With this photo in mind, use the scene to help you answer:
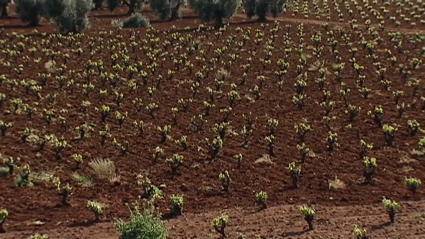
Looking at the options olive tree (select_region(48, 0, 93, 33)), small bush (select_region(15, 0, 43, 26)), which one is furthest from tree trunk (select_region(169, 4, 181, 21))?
small bush (select_region(15, 0, 43, 26))

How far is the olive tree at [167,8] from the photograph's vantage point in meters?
44.3

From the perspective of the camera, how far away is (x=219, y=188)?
13.0 meters

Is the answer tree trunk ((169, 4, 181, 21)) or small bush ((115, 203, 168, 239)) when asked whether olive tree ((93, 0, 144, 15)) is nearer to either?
tree trunk ((169, 4, 181, 21))

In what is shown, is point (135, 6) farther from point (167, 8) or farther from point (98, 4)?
point (167, 8)

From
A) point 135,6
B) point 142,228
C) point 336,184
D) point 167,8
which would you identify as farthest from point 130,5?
point 142,228

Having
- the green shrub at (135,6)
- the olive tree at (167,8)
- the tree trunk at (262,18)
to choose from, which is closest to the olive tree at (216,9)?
the tree trunk at (262,18)

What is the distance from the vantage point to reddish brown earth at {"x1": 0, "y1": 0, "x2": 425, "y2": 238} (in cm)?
1096

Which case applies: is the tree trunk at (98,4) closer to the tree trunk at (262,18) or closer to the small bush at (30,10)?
the small bush at (30,10)

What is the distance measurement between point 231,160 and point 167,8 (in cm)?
3237

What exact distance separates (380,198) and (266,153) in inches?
163

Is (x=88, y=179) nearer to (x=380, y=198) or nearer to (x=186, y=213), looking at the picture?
(x=186, y=213)

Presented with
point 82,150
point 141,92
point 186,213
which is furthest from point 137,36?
point 186,213

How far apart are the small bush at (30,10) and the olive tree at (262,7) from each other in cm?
1873

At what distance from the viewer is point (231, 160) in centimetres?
1468
